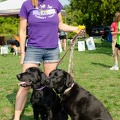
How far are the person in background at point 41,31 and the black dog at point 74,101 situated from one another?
1.13 ft

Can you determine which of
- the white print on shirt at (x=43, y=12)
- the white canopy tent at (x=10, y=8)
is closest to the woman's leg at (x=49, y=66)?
the white print on shirt at (x=43, y=12)

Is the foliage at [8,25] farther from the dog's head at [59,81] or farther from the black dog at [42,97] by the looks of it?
the dog's head at [59,81]

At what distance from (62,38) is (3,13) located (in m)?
3.91

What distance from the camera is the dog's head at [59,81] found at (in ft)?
13.5

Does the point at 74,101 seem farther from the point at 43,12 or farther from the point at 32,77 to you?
the point at 43,12

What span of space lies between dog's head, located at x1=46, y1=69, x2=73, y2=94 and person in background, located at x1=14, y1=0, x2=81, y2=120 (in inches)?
14.8

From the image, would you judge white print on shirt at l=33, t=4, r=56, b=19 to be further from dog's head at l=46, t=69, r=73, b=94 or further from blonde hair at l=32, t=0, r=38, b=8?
dog's head at l=46, t=69, r=73, b=94

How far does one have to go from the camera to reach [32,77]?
427 cm

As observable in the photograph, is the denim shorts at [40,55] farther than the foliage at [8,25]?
No

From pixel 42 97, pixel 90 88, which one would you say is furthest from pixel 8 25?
pixel 42 97

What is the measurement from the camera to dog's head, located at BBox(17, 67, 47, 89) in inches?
165

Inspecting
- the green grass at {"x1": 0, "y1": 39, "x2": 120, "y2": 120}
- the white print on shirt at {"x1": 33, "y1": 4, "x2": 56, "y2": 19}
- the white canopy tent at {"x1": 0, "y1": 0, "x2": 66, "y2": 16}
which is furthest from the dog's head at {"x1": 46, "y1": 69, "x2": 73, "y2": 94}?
the white canopy tent at {"x1": 0, "y1": 0, "x2": 66, "y2": 16}

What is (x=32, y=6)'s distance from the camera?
423 centimetres

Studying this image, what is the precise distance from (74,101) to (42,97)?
523mm
